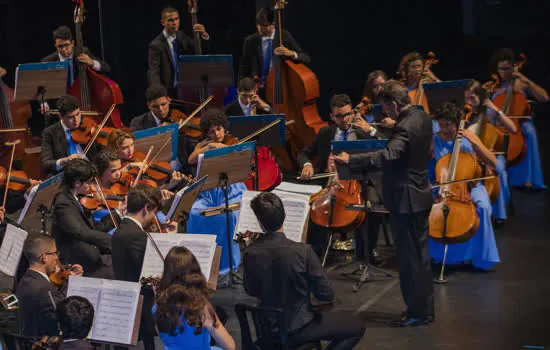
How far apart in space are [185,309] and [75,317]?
0.52 m

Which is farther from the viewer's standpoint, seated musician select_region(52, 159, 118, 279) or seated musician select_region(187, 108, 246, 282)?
seated musician select_region(187, 108, 246, 282)

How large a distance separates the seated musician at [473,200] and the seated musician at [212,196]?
1.50 meters

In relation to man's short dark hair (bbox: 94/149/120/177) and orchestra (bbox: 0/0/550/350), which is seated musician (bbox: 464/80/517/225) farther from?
man's short dark hair (bbox: 94/149/120/177)

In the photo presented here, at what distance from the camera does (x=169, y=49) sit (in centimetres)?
805

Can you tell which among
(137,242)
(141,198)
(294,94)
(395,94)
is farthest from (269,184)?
(137,242)

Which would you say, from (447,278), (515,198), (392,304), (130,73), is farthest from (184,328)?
(130,73)

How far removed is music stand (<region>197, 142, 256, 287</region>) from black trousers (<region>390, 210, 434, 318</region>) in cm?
107

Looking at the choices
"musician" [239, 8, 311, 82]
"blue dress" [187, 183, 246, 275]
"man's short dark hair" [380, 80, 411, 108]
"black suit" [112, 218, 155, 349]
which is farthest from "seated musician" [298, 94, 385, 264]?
"black suit" [112, 218, 155, 349]

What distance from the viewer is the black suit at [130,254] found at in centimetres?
470

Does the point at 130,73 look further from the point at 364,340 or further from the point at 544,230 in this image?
the point at 364,340

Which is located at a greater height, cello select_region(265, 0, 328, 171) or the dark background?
the dark background

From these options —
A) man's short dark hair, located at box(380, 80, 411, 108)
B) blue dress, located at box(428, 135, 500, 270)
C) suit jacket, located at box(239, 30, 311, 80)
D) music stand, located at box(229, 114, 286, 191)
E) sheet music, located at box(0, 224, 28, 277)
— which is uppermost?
suit jacket, located at box(239, 30, 311, 80)

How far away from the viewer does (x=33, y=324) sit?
4.38m

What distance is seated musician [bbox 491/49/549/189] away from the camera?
26.6 ft
